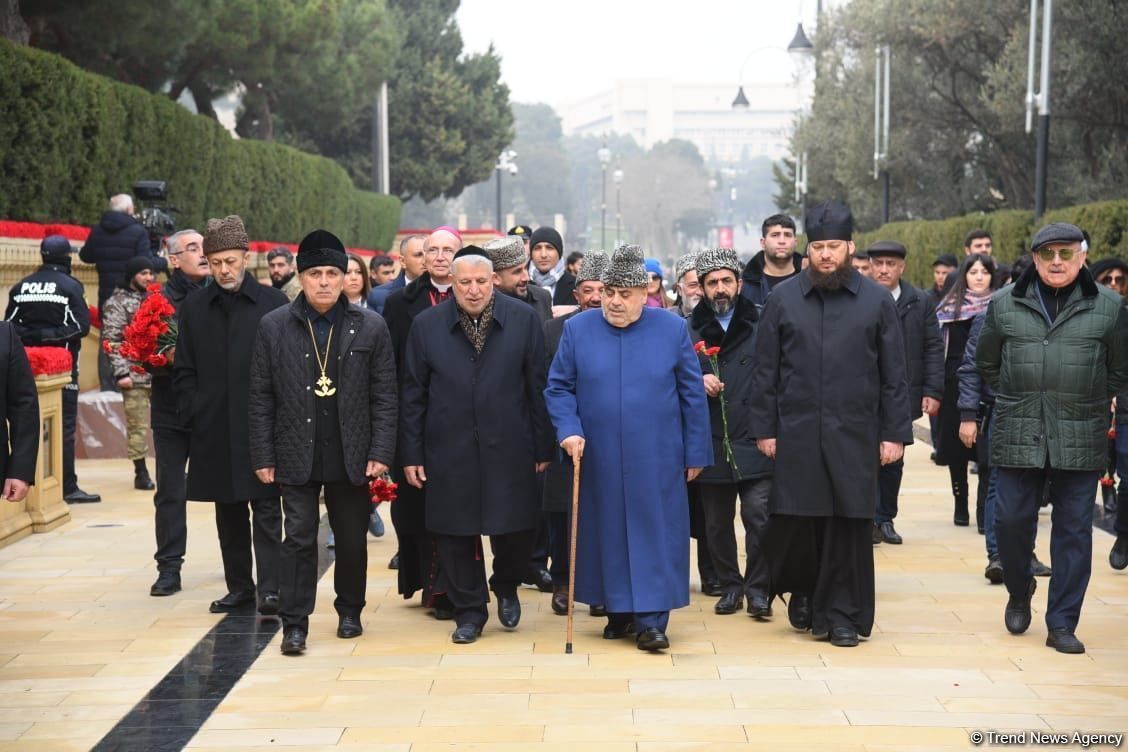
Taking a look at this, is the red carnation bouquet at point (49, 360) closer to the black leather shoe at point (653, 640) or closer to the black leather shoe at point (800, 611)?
the black leather shoe at point (653, 640)

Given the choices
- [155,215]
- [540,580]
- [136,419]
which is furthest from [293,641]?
[155,215]

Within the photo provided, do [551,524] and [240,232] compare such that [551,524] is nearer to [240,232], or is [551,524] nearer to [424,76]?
[240,232]

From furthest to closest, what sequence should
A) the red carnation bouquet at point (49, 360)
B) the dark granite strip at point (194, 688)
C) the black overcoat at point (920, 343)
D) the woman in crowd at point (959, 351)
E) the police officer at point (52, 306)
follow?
the police officer at point (52, 306) → the red carnation bouquet at point (49, 360) → the woman in crowd at point (959, 351) → the black overcoat at point (920, 343) → the dark granite strip at point (194, 688)

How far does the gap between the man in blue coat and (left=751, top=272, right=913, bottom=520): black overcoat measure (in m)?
0.38

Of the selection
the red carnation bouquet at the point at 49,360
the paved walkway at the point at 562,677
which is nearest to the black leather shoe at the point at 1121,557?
the paved walkway at the point at 562,677

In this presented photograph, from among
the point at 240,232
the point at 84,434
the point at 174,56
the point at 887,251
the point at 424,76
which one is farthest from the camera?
the point at 424,76

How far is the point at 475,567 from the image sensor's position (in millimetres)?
8148

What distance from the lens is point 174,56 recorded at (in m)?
29.8

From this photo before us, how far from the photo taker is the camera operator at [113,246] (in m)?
16.4

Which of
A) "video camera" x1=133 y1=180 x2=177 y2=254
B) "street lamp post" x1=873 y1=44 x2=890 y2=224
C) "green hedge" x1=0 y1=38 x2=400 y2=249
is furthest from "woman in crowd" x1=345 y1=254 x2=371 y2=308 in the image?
"street lamp post" x1=873 y1=44 x2=890 y2=224

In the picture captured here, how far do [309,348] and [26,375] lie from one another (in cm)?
133

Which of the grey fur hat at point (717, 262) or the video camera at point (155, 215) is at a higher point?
the video camera at point (155, 215)

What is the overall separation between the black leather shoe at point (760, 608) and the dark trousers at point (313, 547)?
191 cm

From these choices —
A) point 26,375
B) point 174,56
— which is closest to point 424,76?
point 174,56
